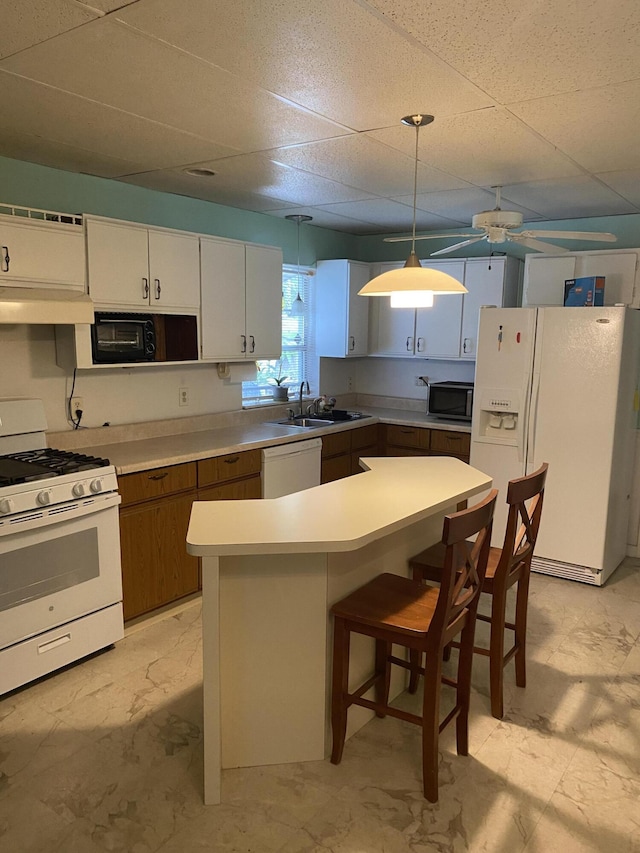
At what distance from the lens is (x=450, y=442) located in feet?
16.2

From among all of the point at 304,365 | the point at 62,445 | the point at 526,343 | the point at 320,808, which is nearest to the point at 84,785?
the point at 320,808

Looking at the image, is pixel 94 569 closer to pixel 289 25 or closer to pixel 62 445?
pixel 62 445

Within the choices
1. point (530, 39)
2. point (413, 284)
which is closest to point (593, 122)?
point (530, 39)

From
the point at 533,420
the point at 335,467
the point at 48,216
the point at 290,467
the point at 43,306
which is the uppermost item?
the point at 48,216

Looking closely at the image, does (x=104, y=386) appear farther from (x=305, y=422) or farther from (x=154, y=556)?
(x=305, y=422)

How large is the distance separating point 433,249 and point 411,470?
3156 millimetres

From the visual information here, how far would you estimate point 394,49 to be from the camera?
1.95 m

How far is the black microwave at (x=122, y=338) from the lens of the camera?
339cm

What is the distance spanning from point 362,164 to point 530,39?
1.51 metres

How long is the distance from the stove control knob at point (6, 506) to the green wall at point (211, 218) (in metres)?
1.67

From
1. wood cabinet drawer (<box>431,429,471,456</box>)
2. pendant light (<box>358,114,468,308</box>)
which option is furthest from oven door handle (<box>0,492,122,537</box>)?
wood cabinet drawer (<box>431,429,471,456</box>)

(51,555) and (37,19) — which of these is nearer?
(37,19)

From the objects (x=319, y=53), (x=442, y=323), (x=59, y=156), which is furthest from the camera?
(x=442, y=323)

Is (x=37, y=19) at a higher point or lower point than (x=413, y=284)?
higher
